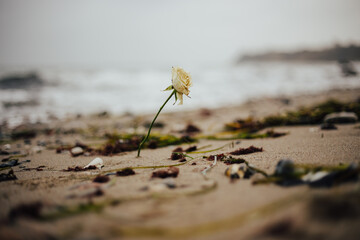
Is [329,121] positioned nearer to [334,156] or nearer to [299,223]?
[334,156]

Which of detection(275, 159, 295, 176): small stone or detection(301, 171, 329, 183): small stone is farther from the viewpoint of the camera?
detection(275, 159, 295, 176): small stone

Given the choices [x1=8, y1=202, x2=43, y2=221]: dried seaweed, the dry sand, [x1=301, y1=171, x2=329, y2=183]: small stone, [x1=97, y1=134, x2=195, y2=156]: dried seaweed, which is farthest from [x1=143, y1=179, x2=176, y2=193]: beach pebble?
[x1=97, y1=134, x2=195, y2=156]: dried seaweed

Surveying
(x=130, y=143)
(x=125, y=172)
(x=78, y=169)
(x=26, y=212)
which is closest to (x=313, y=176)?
(x=125, y=172)

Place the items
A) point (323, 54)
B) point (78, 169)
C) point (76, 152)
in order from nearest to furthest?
point (78, 169) < point (76, 152) < point (323, 54)

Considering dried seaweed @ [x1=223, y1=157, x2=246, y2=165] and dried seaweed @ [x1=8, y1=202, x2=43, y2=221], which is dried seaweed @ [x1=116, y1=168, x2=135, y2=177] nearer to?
dried seaweed @ [x1=8, y1=202, x2=43, y2=221]

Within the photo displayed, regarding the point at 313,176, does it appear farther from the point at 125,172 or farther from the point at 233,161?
the point at 125,172

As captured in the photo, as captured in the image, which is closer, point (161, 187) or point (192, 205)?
point (192, 205)

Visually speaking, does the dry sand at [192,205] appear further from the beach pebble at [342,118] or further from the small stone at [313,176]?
the beach pebble at [342,118]

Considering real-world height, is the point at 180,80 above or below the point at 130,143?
above
